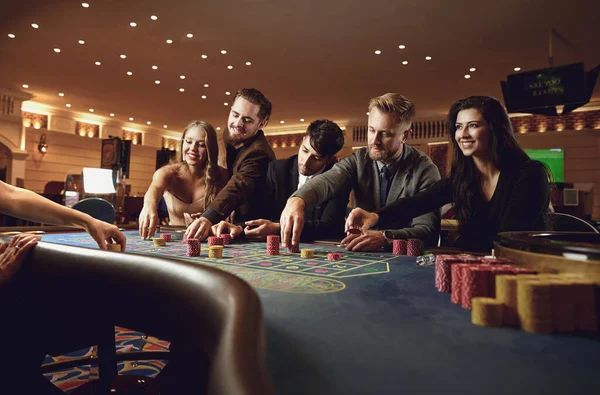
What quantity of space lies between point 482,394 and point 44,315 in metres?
1.38

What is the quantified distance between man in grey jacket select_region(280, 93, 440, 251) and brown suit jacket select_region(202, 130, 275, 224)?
547 mm

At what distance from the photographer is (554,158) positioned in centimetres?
1137

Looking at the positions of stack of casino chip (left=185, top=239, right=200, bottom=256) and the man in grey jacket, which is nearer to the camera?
stack of casino chip (left=185, top=239, right=200, bottom=256)

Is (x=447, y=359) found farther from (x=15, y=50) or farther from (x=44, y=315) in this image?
(x=15, y=50)

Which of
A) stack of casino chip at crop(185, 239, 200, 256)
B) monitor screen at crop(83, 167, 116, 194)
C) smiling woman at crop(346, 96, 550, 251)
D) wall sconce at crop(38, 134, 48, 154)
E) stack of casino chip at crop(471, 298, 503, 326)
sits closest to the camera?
stack of casino chip at crop(471, 298, 503, 326)

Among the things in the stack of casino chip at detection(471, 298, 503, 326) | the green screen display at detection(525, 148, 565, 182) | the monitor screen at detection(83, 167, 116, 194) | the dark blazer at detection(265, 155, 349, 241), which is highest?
the green screen display at detection(525, 148, 565, 182)

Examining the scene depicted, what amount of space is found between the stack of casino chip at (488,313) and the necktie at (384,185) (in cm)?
191

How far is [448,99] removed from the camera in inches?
415

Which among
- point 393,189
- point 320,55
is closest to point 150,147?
point 320,55

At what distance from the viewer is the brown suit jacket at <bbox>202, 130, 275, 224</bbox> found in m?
2.64

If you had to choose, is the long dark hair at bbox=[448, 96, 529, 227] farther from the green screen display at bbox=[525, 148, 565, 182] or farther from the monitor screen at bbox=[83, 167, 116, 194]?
the green screen display at bbox=[525, 148, 565, 182]

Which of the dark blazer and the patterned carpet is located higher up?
the dark blazer

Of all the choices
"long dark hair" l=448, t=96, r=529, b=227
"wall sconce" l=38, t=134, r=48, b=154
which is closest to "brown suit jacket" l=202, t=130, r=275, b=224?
"long dark hair" l=448, t=96, r=529, b=227

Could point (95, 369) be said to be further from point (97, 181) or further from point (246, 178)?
point (97, 181)
